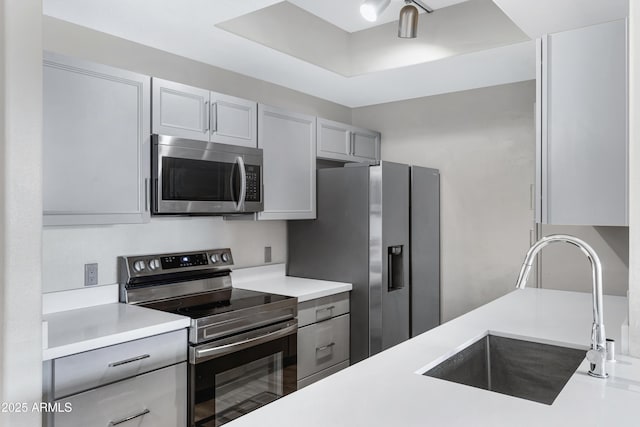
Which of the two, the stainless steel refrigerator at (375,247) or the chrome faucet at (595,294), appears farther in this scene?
the stainless steel refrigerator at (375,247)

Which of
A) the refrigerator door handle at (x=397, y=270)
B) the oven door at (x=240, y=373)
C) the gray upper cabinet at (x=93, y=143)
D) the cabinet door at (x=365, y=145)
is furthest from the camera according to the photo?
the cabinet door at (x=365, y=145)

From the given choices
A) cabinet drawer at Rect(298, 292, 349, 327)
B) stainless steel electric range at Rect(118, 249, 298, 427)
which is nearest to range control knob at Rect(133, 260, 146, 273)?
stainless steel electric range at Rect(118, 249, 298, 427)

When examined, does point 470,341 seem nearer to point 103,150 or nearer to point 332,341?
point 332,341

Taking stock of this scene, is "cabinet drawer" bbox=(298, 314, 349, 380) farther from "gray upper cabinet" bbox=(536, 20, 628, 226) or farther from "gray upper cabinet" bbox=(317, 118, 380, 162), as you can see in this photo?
"gray upper cabinet" bbox=(536, 20, 628, 226)

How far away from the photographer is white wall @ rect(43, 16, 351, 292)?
88.9 inches

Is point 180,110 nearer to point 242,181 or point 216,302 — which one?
point 242,181

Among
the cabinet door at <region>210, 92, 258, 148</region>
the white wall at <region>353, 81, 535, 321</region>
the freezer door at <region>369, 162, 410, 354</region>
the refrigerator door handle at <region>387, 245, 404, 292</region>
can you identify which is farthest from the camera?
the white wall at <region>353, 81, 535, 321</region>

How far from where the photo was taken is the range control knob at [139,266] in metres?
2.47

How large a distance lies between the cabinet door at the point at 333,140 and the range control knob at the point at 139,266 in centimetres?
149

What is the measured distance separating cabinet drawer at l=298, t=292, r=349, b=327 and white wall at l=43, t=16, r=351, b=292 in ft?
2.12

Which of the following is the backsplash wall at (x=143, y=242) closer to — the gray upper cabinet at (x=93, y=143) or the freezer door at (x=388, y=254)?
the gray upper cabinet at (x=93, y=143)

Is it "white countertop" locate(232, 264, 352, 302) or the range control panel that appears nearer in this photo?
the range control panel

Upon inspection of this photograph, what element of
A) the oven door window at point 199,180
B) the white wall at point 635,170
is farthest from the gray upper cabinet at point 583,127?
the oven door window at point 199,180

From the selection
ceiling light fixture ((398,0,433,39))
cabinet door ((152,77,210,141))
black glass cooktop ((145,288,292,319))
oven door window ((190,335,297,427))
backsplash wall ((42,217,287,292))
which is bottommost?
oven door window ((190,335,297,427))
